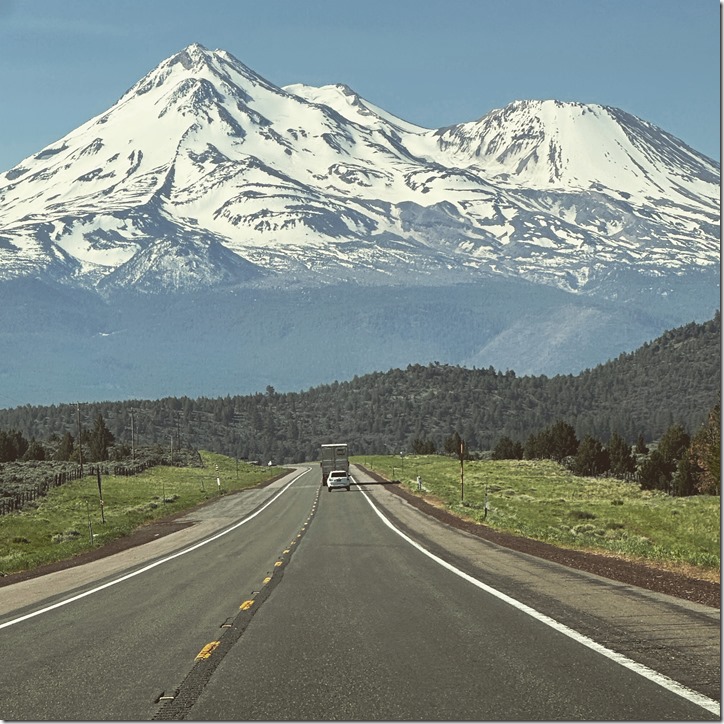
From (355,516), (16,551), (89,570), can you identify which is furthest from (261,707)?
(355,516)

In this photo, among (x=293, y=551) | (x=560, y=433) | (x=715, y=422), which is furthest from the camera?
(x=560, y=433)

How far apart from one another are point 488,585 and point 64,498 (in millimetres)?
64762

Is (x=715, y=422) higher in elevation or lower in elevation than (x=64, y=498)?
higher

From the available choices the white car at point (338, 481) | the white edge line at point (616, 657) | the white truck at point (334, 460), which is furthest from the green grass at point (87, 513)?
the white edge line at point (616, 657)

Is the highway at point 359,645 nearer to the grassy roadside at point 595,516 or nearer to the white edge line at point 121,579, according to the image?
the white edge line at point 121,579

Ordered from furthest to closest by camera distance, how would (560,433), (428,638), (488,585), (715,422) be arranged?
1. (560,433)
2. (715,422)
3. (488,585)
4. (428,638)

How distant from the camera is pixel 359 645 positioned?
14.1 metres

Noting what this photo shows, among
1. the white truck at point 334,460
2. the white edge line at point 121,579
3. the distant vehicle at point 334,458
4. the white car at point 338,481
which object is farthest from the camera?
the distant vehicle at point 334,458

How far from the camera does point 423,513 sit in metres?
53.7

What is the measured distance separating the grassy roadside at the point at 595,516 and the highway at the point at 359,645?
13.5 ft

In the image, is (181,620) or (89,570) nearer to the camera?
(181,620)

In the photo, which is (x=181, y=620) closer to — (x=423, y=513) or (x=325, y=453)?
(x=423, y=513)

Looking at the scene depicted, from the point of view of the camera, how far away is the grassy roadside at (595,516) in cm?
2883

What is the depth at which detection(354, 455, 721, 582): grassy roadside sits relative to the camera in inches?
1135
